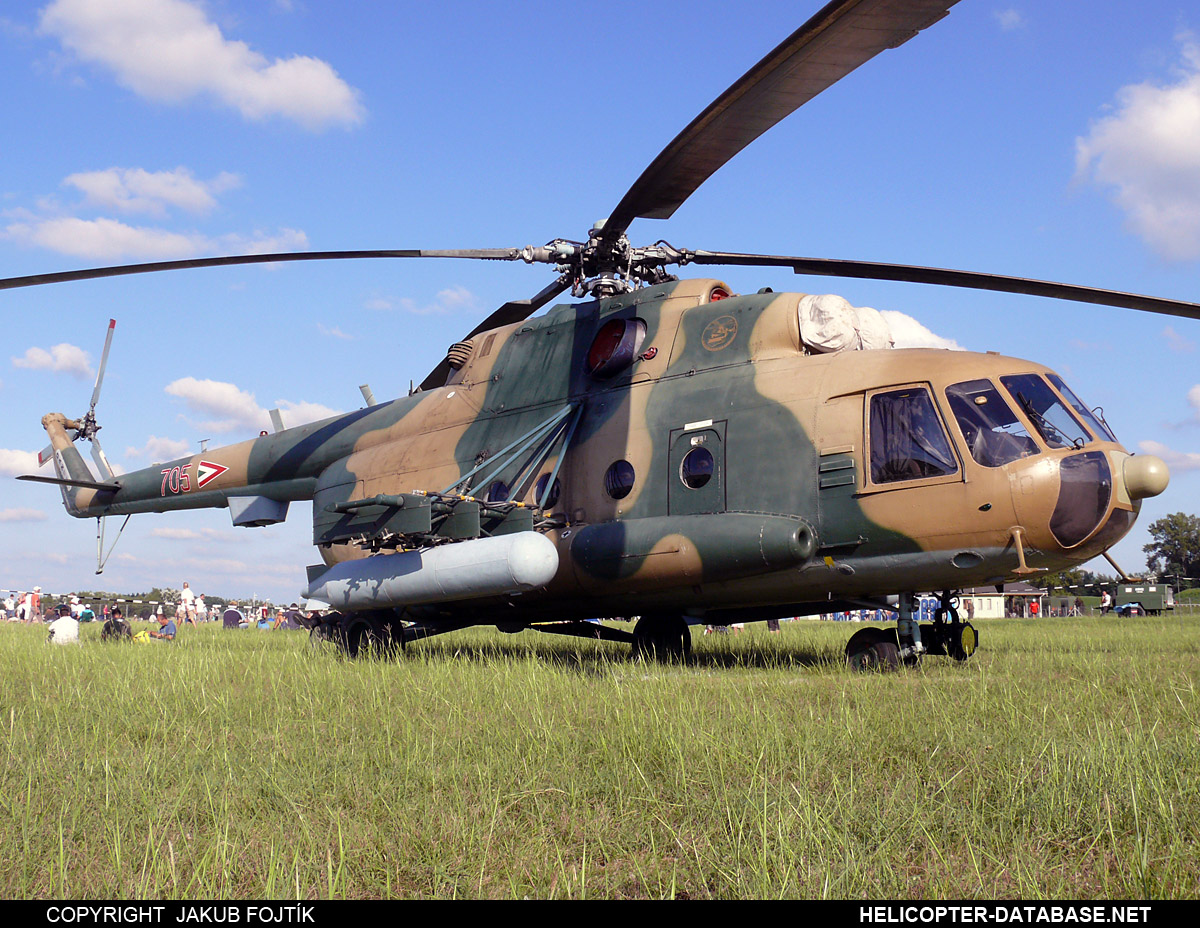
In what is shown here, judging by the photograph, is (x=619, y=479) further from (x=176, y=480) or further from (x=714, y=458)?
(x=176, y=480)

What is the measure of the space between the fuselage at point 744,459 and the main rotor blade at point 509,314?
0.25 meters

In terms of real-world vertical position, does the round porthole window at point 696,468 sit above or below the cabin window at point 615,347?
below

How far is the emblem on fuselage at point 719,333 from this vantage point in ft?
32.2

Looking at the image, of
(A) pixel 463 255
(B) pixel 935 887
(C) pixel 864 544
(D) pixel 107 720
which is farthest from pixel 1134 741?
(A) pixel 463 255

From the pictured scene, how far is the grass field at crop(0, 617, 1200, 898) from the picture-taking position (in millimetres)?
3117

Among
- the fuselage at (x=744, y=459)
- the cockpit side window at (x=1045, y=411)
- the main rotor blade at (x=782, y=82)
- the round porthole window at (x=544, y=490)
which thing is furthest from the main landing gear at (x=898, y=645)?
the main rotor blade at (x=782, y=82)

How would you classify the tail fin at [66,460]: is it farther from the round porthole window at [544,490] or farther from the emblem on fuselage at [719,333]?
the emblem on fuselage at [719,333]

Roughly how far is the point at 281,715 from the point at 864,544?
17.0 ft

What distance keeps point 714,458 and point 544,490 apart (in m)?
2.18

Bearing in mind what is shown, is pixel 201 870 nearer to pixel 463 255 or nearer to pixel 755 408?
pixel 755 408

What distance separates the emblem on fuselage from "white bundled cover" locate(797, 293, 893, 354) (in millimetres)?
730

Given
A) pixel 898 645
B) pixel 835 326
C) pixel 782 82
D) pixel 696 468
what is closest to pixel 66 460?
pixel 696 468

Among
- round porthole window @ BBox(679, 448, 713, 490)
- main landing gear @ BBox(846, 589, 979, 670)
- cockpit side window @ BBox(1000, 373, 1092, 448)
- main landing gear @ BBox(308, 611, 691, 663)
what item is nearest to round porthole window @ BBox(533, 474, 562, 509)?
round porthole window @ BBox(679, 448, 713, 490)

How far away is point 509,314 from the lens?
40.5ft
